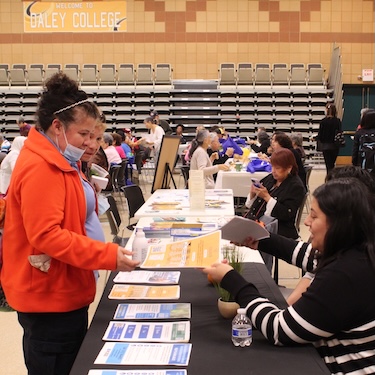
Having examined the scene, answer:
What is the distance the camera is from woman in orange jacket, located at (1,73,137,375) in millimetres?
1868

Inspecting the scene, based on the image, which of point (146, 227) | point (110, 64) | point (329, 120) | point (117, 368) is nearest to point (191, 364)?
point (117, 368)

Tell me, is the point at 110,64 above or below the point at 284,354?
above

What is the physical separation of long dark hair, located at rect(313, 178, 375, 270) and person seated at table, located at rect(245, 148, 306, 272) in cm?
276

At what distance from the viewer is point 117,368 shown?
174 centimetres

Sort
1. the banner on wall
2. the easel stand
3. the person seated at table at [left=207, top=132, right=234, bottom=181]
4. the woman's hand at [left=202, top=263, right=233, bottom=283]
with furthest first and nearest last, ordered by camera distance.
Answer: the banner on wall
the person seated at table at [left=207, top=132, right=234, bottom=181]
the easel stand
the woman's hand at [left=202, top=263, right=233, bottom=283]

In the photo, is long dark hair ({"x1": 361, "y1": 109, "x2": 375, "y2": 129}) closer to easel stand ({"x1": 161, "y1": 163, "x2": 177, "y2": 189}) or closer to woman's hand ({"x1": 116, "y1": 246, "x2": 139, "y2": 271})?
easel stand ({"x1": 161, "y1": 163, "x2": 177, "y2": 189})

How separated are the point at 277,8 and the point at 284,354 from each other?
19017 millimetres

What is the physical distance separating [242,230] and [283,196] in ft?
7.42

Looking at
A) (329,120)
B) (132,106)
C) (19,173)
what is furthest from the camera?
(132,106)

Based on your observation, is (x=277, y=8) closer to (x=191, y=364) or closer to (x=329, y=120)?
(x=329, y=120)

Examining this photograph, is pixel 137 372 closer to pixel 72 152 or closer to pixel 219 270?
pixel 219 270

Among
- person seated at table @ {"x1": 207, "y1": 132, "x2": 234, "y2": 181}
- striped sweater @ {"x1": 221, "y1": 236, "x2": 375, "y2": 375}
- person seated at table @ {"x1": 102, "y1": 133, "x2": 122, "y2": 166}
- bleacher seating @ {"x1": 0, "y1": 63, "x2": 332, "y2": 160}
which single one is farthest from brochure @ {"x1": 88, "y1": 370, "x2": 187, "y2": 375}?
bleacher seating @ {"x1": 0, "y1": 63, "x2": 332, "y2": 160}

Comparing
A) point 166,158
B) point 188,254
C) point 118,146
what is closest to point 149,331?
point 188,254

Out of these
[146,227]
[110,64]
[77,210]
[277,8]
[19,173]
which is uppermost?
[277,8]
